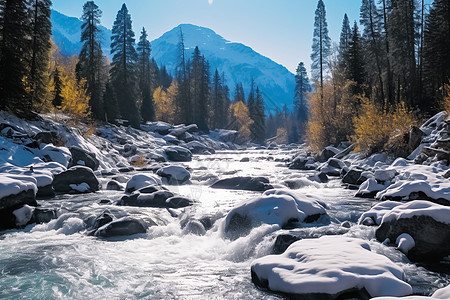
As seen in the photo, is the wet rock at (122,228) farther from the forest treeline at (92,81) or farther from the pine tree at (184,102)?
the pine tree at (184,102)

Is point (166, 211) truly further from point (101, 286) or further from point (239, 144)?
point (239, 144)

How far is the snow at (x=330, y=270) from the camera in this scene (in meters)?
4.07

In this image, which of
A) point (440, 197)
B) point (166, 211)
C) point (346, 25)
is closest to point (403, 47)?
point (346, 25)

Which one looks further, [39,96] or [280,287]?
[39,96]

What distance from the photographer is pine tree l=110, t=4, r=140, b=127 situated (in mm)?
39281

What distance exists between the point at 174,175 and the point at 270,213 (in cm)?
1006

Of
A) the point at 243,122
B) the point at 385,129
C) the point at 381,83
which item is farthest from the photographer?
the point at 243,122

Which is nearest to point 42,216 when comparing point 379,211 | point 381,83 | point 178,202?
point 178,202

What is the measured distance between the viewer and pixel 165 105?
5628cm

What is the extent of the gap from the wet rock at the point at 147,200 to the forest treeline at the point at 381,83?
12.9m

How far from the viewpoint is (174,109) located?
57.6 meters

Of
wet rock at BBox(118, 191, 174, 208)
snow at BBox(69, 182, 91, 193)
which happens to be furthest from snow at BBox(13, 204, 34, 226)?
snow at BBox(69, 182, 91, 193)

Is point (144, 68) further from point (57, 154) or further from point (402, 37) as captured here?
point (57, 154)

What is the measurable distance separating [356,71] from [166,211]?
26.2 meters
